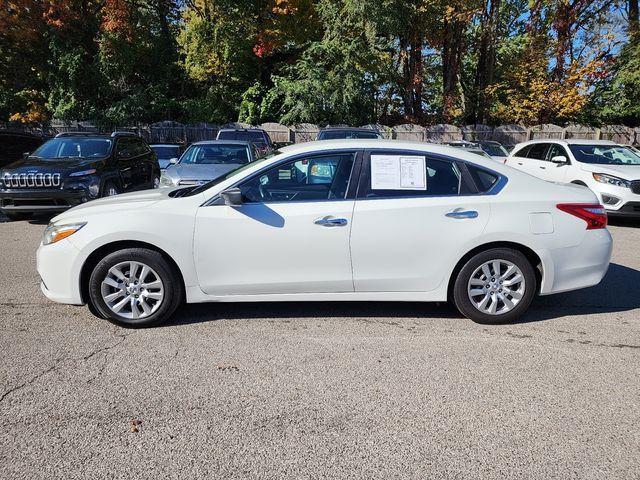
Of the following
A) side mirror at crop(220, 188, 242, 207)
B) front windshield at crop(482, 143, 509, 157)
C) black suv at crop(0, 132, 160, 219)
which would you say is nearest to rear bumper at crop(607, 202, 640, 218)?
front windshield at crop(482, 143, 509, 157)

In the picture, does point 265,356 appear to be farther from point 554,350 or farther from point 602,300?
point 602,300

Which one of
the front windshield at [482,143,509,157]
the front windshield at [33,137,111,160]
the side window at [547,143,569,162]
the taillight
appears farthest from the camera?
the front windshield at [482,143,509,157]

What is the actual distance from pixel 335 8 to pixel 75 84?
547 inches

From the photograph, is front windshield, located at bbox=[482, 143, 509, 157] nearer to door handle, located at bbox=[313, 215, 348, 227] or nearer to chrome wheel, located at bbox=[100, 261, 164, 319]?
door handle, located at bbox=[313, 215, 348, 227]

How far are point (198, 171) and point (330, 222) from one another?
5.80 meters

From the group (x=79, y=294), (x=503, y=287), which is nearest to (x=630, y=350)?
(x=503, y=287)

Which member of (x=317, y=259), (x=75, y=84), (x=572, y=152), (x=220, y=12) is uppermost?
(x=220, y=12)

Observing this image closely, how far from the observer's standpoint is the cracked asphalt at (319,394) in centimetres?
263

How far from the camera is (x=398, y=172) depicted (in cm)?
447

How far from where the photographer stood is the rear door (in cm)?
433

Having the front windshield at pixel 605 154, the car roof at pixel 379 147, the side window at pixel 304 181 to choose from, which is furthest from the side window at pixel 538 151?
the side window at pixel 304 181

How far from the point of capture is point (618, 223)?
10430 millimetres

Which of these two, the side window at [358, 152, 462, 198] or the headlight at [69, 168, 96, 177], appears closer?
the side window at [358, 152, 462, 198]

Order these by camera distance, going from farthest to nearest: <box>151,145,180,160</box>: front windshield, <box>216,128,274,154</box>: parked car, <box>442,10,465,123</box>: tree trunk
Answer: <box>442,10,465,123</box>: tree trunk, <box>151,145,180,160</box>: front windshield, <box>216,128,274,154</box>: parked car
